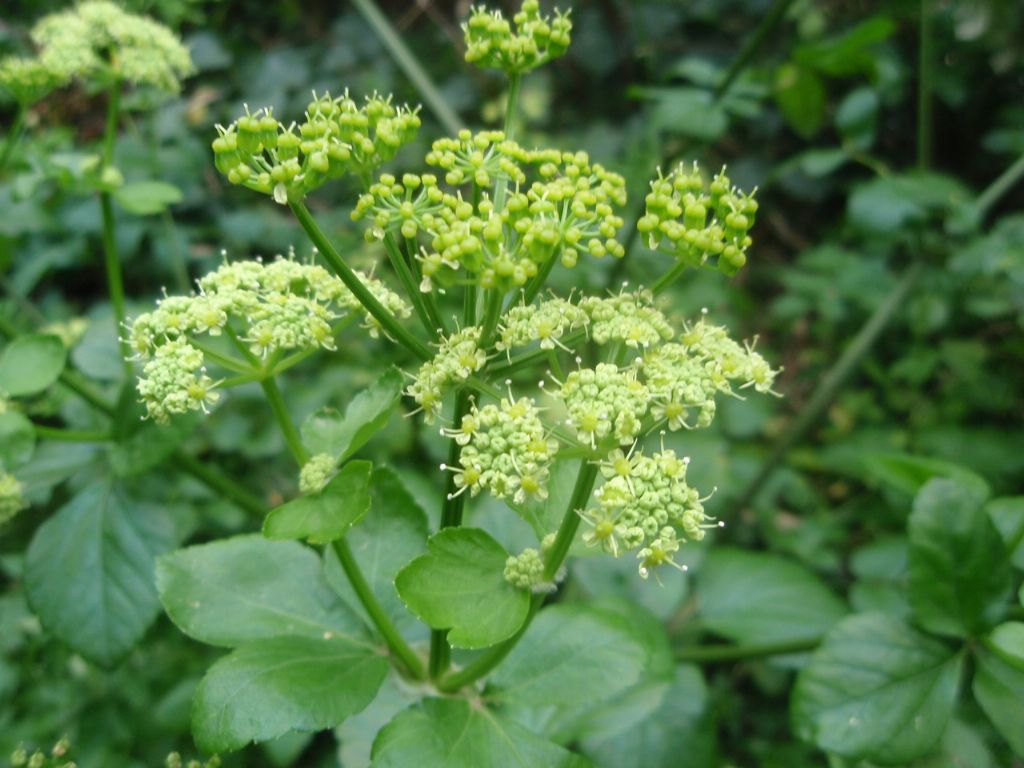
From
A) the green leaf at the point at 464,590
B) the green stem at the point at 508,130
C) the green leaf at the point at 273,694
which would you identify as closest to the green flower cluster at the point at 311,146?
the green stem at the point at 508,130

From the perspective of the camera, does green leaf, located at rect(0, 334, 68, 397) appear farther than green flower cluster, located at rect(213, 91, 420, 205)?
Yes

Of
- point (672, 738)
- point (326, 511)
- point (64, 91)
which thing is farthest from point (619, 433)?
point (64, 91)

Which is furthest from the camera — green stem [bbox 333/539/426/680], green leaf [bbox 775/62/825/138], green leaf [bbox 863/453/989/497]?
green leaf [bbox 775/62/825/138]

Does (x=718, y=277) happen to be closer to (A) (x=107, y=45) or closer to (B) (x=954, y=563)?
(B) (x=954, y=563)

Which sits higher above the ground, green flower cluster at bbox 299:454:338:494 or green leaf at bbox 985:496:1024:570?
green flower cluster at bbox 299:454:338:494

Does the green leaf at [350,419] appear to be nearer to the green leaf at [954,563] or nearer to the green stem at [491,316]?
the green stem at [491,316]

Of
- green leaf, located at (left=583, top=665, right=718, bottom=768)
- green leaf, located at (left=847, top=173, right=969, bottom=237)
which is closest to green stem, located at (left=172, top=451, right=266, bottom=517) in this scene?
green leaf, located at (left=583, top=665, right=718, bottom=768)

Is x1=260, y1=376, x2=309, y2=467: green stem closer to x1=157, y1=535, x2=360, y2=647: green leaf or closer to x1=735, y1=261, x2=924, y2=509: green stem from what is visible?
x1=157, y1=535, x2=360, y2=647: green leaf
